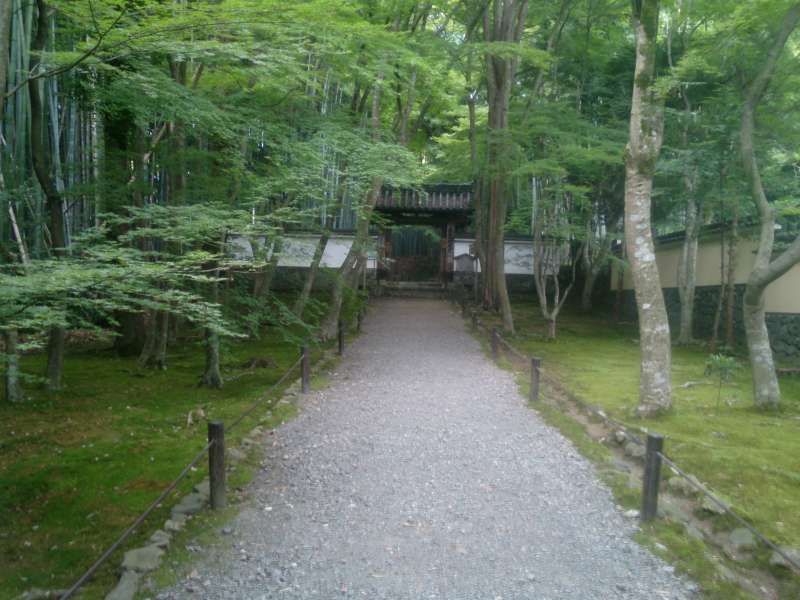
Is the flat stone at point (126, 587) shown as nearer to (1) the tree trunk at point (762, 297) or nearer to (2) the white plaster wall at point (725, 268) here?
(1) the tree trunk at point (762, 297)

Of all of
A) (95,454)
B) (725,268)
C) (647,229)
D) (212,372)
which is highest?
(647,229)

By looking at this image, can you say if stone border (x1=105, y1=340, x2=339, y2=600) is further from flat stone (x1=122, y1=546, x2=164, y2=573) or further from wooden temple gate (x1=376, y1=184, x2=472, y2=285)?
wooden temple gate (x1=376, y1=184, x2=472, y2=285)

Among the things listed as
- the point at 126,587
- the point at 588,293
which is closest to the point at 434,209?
the point at 588,293

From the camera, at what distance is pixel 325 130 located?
7547mm

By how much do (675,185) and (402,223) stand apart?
9066 millimetres

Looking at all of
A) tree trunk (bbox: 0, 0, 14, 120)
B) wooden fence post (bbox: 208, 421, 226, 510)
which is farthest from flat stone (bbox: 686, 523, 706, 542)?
tree trunk (bbox: 0, 0, 14, 120)

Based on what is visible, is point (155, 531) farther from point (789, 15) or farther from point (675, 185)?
point (675, 185)

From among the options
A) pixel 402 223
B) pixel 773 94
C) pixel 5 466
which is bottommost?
pixel 5 466

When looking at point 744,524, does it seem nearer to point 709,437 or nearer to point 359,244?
point 709,437

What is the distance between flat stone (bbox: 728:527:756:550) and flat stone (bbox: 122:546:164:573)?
3.24 metres

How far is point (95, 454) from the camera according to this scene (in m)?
5.34

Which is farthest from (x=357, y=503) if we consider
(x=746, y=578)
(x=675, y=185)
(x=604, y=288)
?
(x=604, y=288)

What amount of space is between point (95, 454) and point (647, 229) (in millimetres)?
5532

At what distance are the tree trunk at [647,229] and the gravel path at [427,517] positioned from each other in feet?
3.78
